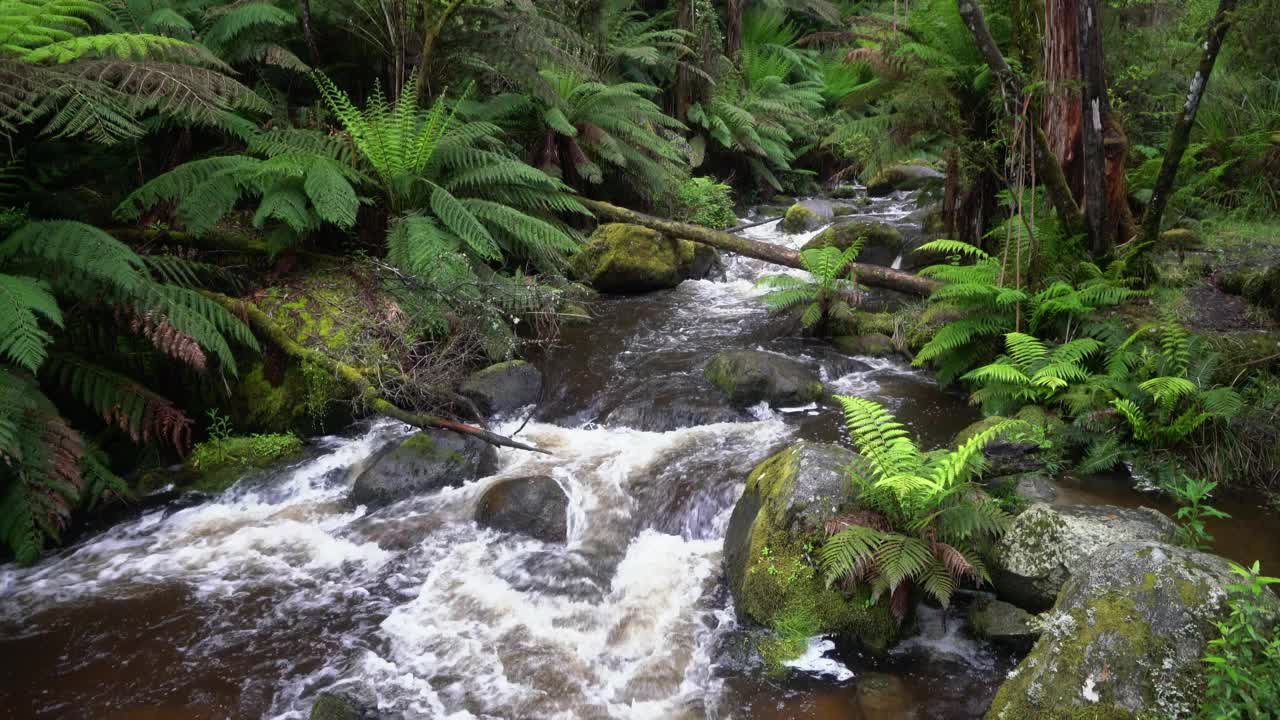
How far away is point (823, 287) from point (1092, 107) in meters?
2.58

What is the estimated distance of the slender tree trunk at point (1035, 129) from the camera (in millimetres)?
4872

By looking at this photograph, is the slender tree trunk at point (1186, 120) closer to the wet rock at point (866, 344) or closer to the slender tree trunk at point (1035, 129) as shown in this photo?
the slender tree trunk at point (1035, 129)

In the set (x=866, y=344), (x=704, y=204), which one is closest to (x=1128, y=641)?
(x=866, y=344)

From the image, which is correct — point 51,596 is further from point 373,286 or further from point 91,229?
point 373,286

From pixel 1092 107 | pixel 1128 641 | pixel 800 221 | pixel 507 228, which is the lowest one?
pixel 1128 641

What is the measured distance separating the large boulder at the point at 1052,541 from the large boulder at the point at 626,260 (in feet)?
18.9

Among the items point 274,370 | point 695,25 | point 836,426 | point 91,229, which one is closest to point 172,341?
point 91,229

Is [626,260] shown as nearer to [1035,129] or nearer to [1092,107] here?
[1035,129]

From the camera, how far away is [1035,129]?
219 inches

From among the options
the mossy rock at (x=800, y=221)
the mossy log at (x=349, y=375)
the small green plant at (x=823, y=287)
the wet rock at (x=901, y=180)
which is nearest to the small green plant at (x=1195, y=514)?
the mossy log at (x=349, y=375)

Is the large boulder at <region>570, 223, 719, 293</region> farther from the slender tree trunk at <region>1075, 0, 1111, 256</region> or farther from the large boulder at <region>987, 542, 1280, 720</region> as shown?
the large boulder at <region>987, 542, 1280, 720</region>

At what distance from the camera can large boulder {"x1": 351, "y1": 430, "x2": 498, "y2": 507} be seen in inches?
199

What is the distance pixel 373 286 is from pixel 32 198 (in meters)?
2.29

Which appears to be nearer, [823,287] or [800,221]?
[823,287]
